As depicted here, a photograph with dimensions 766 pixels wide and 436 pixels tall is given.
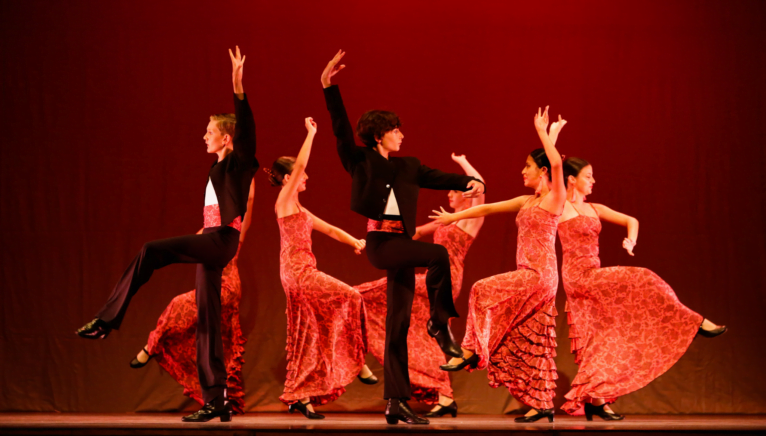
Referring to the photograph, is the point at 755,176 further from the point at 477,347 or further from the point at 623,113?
the point at 477,347

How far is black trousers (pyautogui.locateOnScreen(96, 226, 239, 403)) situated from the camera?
12.9 ft

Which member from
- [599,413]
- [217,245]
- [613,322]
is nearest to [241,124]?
[217,245]

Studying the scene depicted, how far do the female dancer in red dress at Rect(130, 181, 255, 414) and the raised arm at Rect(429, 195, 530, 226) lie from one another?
4.65ft

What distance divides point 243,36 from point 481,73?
6.45 ft

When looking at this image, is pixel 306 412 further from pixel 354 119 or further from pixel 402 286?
pixel 354 119

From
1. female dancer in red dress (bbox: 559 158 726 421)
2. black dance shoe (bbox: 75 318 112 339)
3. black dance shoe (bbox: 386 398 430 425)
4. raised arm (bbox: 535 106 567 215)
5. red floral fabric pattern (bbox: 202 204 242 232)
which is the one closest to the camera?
black dance shoe (bbox: 75 318 112 339)

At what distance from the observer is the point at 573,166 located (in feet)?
16.6

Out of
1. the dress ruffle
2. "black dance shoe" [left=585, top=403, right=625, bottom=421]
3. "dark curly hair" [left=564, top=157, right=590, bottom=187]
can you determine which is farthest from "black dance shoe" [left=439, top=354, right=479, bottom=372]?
"dark curly hair" [left=564, top=157, right=590, bottom=187]

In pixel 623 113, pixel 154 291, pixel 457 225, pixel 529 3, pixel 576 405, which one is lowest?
pixel 576 405

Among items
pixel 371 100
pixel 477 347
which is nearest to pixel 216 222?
pixel 477 347

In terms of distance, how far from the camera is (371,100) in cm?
581

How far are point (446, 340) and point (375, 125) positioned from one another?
1.31 meters

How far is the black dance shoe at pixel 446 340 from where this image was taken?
3.94 meters

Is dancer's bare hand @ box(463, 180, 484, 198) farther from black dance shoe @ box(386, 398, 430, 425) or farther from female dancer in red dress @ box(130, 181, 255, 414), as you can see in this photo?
female dancer in red dress @ box(130, 181, 255, 414)
